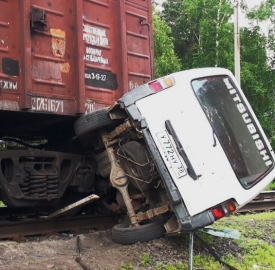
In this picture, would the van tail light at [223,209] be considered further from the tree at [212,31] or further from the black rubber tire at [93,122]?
the tree at [212,31]

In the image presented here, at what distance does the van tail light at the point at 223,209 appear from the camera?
478 centimetres

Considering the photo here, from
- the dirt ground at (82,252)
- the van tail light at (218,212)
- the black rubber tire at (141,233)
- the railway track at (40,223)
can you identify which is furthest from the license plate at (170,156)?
the railway track at (40,223)

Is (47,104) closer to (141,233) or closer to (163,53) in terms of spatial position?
(141,233)

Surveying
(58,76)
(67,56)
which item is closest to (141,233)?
(58,76)

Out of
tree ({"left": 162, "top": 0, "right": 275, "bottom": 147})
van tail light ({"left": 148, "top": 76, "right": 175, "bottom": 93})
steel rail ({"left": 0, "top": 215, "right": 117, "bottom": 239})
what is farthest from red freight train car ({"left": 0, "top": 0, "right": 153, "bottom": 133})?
tree ({"left": 162, "top": 0, "right": 275, "bottom": 147})

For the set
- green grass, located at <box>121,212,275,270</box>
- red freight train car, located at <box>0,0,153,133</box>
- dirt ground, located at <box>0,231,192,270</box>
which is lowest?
green grass, located at <box>121,212,275,270</box>

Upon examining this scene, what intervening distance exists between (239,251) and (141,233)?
45.0 inches

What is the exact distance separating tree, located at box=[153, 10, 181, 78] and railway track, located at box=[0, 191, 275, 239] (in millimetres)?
17387

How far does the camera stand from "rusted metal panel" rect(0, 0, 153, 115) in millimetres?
5277

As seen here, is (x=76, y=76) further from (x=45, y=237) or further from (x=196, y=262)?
(x=196, y=262)

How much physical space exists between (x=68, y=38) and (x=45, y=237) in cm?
233

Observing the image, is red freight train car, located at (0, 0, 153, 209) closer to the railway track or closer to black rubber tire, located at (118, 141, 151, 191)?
the railway track

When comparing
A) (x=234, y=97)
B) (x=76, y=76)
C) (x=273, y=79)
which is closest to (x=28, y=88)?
(x=76, y=76)

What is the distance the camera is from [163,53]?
24094 millimetres
